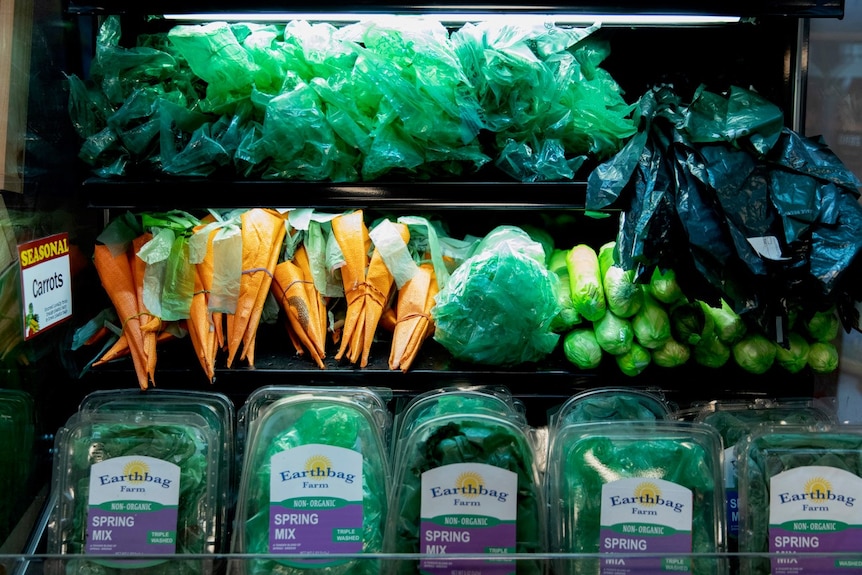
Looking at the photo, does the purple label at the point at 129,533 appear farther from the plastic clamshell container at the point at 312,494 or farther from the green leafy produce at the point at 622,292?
the green leafy produce at the point at 622,292

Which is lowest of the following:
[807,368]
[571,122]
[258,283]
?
[807,368]

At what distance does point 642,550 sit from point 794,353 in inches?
32.4

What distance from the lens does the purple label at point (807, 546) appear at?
1653mm

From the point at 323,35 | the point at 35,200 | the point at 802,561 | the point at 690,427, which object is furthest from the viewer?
the point at 323,35

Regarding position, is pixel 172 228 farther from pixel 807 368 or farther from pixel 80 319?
pixel 807 368

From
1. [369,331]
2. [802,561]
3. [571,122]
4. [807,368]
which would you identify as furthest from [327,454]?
[807,368]

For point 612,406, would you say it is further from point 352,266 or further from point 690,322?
point 352,266

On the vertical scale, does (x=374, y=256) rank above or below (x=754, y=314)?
above

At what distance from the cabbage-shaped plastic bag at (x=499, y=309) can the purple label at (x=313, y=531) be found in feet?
2.18

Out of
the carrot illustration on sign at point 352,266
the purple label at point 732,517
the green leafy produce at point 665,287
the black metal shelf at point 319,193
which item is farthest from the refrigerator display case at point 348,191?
the purple label at point 732,517

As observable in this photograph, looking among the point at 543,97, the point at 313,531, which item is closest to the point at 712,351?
the point at 543,97

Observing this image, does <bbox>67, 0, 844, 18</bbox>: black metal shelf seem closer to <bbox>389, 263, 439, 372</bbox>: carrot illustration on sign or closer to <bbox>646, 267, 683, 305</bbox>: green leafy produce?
<bbox>646, 267, 683, 305</bbox>: green leafy produce

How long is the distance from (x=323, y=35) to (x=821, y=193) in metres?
1.35

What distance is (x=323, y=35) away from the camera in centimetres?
224
